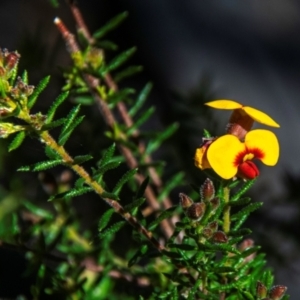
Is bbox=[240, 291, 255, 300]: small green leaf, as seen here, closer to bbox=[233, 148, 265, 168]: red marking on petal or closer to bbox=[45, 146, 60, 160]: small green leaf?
bbox=[233, 148, 265, 168]: red marking on petal

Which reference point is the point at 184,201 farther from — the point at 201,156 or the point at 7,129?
the point at 7,129

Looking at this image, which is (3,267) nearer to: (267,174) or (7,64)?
(7,64)

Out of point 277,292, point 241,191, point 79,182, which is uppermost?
point 79,182

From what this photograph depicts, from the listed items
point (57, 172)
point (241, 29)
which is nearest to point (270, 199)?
point (57, 172)

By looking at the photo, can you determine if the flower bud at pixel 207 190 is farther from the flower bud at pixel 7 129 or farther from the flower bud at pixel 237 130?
the flower bud at pixel 7 129

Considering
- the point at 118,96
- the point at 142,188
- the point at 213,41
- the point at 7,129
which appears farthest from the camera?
the point at 213,41

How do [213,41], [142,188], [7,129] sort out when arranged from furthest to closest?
1. [213,41]
2. [142,188]
3. [7,129]

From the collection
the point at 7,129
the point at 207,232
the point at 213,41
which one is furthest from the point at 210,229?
the point at 213,41
